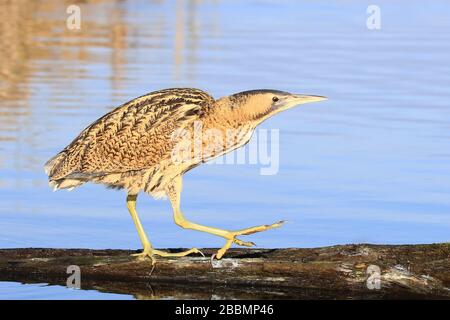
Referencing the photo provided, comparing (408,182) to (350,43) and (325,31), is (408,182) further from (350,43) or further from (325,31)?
(325,31)

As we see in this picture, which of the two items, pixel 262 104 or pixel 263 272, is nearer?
pixel 263 272

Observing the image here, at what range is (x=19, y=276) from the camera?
10156 millimetres

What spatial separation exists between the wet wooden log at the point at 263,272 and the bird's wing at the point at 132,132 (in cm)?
67

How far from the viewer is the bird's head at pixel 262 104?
402 inches

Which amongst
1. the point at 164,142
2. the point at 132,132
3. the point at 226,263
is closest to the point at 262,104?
the point at 164,142

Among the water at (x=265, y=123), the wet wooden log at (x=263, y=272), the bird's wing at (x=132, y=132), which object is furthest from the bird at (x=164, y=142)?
the water at (x=265, y=123)

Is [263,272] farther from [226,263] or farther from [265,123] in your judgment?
[265,123]

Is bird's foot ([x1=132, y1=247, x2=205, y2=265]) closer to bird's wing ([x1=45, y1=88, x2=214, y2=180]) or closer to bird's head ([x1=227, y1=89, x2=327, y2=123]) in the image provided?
bird's wing ([x1=45, y1=88, x2=214, y2=180])

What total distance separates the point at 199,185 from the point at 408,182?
7.39 ft

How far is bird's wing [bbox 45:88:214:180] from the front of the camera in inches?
412

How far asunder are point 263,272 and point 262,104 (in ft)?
4.13

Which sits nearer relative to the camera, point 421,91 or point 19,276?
point 19,276

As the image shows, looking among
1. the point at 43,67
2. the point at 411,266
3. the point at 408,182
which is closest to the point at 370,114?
the point at 408,182

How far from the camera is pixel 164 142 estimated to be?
10.4 meters
